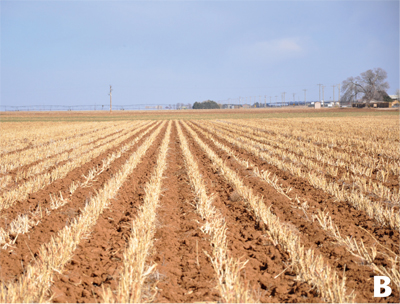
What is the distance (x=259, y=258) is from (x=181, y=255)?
1040 mm

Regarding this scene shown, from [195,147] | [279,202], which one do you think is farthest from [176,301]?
[195,147]

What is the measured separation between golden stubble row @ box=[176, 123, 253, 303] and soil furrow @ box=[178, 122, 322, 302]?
0.13m

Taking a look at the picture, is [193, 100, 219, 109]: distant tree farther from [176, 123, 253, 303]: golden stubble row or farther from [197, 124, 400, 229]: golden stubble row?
[176, 123, 253, 303]: golden stubble row

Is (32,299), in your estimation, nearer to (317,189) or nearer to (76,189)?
(76,189)

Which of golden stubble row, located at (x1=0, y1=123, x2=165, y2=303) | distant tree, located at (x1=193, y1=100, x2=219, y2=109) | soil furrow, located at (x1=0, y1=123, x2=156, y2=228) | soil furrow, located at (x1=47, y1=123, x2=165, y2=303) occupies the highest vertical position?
distant tree, located at (x1=193, y1=100, x2=219, y2=109)

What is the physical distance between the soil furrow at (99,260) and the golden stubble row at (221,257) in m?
1.19

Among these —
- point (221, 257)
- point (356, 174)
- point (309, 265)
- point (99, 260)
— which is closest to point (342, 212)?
point (309, 265)

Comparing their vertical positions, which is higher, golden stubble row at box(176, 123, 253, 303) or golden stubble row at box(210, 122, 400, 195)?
golden stubble row at box(210, 122, 400, 195)

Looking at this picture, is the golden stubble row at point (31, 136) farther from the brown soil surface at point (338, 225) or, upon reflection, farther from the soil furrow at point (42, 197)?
the brown soil surface at point (338, 225)

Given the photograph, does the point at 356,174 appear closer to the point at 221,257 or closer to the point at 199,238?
the point at 199,238

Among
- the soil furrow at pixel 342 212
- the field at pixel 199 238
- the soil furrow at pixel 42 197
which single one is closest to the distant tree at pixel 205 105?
the soil furrow at pixel 42 197

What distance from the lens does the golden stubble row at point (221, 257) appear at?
3377mm

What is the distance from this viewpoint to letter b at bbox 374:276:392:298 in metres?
3.51

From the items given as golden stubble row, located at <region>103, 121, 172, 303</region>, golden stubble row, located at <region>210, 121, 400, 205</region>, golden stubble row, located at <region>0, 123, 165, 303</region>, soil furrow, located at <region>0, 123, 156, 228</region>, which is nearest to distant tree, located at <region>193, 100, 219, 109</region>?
golden stubble row, located at <region>210, 121, 400, 205</region>
